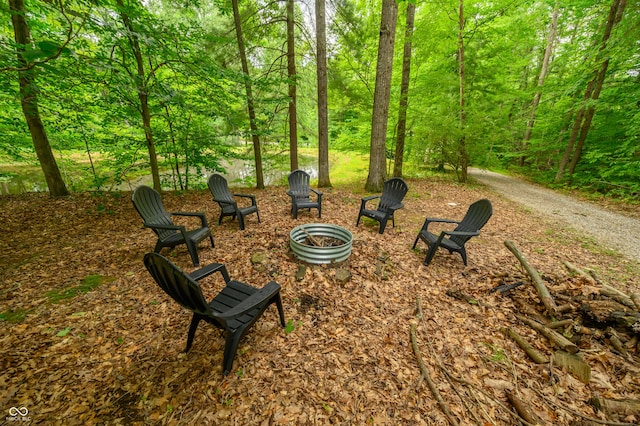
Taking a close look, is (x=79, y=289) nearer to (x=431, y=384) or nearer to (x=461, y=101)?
(x=431, y=384)

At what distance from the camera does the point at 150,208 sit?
3.58m

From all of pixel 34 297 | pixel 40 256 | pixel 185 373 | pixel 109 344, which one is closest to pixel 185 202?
pixel 40 256

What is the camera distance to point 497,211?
20.2ft

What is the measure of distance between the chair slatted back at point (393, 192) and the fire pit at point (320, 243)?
1.52 meters

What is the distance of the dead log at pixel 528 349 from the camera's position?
207cm

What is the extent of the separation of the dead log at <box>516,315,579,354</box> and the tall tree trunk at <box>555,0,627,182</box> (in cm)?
861

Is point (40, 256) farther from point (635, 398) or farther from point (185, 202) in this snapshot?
point (635, 398)

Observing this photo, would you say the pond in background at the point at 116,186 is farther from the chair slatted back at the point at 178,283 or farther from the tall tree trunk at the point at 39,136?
the chair slatted back at the point at 178,283

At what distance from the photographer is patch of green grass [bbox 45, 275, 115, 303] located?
8.63 ft

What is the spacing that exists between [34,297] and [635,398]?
5.86 m

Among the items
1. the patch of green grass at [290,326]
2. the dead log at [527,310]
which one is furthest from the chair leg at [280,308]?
the dead log at [527,310]

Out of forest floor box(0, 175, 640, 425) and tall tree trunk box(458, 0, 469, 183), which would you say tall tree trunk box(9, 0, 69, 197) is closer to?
forest floor box(0, 175, 640, 425)

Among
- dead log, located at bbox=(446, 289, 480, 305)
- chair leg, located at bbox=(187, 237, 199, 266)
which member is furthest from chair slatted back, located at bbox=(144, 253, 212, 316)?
dead log, located at bbox=(446, 289, 480, 305)

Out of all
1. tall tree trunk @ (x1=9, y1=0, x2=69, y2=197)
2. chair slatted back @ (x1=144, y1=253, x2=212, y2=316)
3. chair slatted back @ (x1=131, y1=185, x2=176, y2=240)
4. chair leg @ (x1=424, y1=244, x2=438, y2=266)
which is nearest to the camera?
chair slatted back @ (x1=144, y1=253, x2=212, y2=316)
